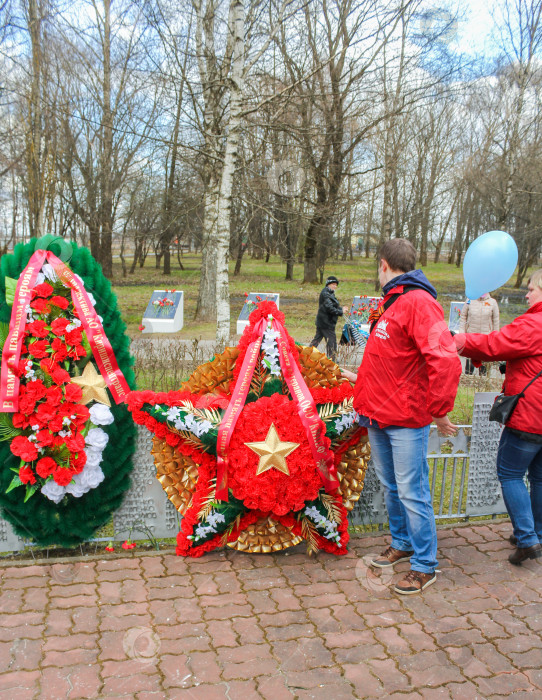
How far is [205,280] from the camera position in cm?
1562

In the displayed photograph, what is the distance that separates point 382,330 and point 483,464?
168cm

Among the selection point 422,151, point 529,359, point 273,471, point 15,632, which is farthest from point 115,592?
point 422,151

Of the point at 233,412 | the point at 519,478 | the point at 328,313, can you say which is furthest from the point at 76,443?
the point at 328,313

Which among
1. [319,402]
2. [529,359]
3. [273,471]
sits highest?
[529,359]

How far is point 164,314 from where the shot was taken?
13805 millimetres

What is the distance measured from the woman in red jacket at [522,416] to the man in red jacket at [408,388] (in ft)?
1.15

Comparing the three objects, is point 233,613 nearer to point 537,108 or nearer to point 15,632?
point 15,632

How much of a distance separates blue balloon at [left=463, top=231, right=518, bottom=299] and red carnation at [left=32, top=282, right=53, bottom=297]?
98.2 inches

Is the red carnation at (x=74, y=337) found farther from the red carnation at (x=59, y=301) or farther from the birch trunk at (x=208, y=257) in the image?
the birch trunk at (x=208, y=257)

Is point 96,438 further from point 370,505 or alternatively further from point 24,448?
point 370,505

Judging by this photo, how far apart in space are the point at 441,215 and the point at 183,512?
4698 centimetres

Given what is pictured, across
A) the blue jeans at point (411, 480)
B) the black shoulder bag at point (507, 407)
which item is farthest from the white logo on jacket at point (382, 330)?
the black shoulder bag at point (507, 407)

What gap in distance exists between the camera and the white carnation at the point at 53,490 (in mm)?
3367

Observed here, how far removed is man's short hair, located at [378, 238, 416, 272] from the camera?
10.2 ft
